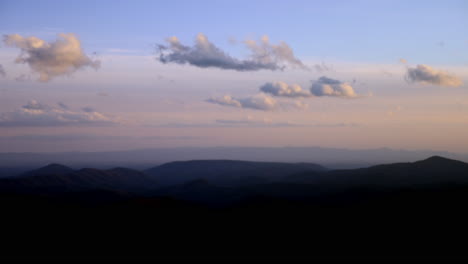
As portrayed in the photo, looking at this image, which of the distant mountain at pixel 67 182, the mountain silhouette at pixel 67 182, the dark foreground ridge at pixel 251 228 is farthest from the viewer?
the mountain silhouette at pixel 67 182

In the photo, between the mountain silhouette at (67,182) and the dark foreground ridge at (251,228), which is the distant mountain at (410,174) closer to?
the dark foreground ridge at (251,228)

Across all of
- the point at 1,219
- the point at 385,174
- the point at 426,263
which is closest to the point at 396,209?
the point at 426,263

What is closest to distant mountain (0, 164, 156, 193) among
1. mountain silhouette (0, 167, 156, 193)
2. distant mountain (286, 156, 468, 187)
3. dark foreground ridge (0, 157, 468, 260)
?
mountain silhouette (0, 167, 156, 193)

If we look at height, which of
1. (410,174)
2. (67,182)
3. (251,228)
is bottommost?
(67,182)

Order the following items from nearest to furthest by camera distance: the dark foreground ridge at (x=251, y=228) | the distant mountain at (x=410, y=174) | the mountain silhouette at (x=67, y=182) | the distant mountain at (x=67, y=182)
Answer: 1. the dark foreground ridge at (x=251, y=228)
2. the distant mountain at (x=410, y=174)
3. the distant mountain at (x=67, y=182)
4. the mountain silhouette at (x=67, y=182)

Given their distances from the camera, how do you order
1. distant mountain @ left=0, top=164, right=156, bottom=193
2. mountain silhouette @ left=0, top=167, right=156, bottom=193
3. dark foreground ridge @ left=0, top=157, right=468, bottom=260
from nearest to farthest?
dark foreground ridge @ left=0, top=157, right=468, bottom=260, distant mountain @ left=0, top=164, right=156, bottom=193, mountain silhouette @ left=0, top=167, right=156, bottom=193

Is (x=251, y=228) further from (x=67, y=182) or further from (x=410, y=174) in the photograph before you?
(x=67, y=182)

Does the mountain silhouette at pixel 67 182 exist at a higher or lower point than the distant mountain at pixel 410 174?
lower

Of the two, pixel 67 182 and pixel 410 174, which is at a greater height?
pixel 410 174

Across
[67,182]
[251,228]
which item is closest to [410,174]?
[251,228]

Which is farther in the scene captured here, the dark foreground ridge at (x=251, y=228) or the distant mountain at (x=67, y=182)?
the distant mountain at (x=67, y=182)

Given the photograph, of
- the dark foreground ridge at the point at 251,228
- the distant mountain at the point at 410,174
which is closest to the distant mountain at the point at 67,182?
the dark foreground ridge at the point at 251,228

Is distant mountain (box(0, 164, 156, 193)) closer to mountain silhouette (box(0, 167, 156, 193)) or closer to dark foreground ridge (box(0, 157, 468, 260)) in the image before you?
mountain silhouette (box(0, 167, 156, 193))

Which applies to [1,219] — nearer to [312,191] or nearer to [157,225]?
[157,225]
